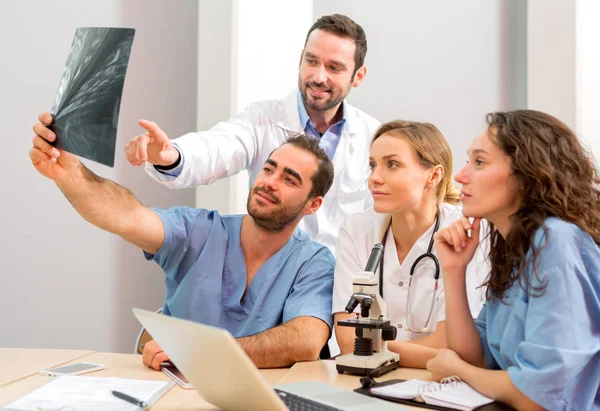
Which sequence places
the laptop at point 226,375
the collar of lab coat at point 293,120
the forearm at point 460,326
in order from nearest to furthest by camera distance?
the laptop at point 226,375 → the forearm at point 460,326 → the collar of lab coat at point 293,120


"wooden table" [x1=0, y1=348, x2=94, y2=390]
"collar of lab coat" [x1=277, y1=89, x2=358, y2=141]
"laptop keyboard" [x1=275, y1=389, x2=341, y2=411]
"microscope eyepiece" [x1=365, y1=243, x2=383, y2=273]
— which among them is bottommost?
"wooden table" [x1=0, y1=348, x2=94, y2=390]

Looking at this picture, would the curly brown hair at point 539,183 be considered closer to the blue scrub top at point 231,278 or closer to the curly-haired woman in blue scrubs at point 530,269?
the curly-haired woman in blue scrubs at point 530,269

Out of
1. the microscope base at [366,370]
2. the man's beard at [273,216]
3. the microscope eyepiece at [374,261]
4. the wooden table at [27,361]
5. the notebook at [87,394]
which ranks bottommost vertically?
the wooden table at [27,361]

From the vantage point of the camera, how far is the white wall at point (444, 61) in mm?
3389

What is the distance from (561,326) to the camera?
1273 mm

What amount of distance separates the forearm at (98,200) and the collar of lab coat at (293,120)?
0.94 m

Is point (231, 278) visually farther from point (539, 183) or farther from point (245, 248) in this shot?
point (539, 183)

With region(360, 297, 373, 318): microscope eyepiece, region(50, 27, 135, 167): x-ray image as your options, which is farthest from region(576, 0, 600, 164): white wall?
region(50, 27, 135, 167): x-ray image

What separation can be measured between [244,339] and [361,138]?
129 cm

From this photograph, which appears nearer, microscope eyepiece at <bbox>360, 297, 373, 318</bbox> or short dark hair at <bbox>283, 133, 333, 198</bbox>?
microscope eyepiece at <bbox>360, 297, 373, 318</bbox>

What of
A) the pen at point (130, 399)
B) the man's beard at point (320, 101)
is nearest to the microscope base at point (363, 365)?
the pen at point (130, 399)

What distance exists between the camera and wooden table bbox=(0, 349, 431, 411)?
1.39 meters

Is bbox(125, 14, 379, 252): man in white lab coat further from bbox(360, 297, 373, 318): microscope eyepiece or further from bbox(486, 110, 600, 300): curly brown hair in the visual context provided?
bbox(486, 110, 600, 300): curly brown hair

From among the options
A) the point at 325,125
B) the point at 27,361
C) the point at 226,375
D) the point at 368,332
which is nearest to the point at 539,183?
the point at 368,332
